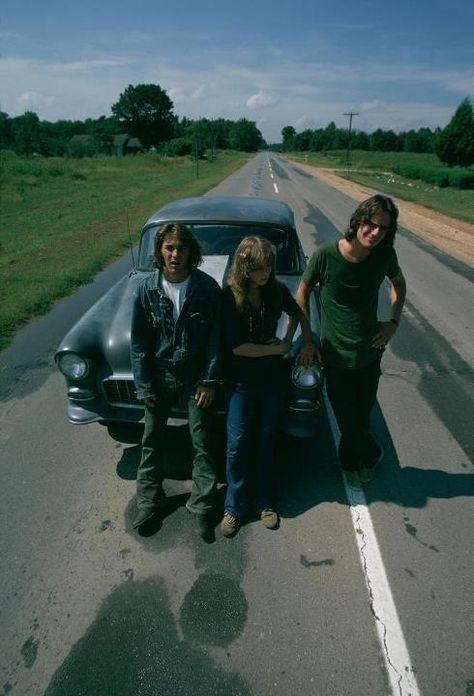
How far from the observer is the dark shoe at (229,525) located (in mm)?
2891

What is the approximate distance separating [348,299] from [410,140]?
10751cm

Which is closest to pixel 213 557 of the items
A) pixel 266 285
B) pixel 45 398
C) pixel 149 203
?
pixel 266 285

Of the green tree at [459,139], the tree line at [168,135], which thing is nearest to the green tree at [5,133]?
the tree line at [168,135]

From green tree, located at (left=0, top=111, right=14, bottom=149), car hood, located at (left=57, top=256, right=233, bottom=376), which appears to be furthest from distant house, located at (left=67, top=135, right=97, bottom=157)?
car hood, located at (left=57, top=256, right=233, bottom=376)

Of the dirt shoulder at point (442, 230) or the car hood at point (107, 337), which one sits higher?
the car hood at point (107, 337)

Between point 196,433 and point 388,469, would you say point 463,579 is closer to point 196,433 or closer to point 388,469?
point 388,469

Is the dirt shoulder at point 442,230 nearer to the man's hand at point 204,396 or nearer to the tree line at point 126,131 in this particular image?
the man's hand at point 204,396

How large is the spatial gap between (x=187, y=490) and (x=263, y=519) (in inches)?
26.1

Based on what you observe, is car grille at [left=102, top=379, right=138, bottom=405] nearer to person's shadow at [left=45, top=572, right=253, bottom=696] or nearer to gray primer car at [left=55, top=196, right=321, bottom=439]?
gray primer car at [left=55, top=196, right=321, bottom=439]

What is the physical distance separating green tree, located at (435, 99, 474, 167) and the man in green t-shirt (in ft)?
125

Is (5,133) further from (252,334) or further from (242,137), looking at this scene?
(252,334)

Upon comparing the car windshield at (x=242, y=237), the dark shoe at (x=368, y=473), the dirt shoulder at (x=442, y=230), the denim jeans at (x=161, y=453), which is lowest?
the dirt shoulder at (x=442, y=230)

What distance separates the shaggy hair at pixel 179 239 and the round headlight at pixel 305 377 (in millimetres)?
1032

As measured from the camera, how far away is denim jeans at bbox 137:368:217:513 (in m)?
2.86
